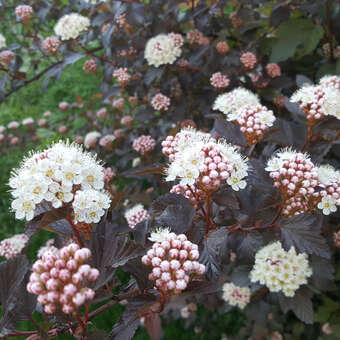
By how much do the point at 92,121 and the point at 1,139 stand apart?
0.77 metres

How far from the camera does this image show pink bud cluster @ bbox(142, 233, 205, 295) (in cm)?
87

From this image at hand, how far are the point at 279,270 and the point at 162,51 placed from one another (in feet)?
3.70

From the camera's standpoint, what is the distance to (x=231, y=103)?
61.6 inches

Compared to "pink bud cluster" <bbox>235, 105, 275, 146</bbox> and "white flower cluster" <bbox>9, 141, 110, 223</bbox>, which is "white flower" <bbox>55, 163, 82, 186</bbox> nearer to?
"white flower cluster" <bbox>9, 141, 110, 223</bbox>

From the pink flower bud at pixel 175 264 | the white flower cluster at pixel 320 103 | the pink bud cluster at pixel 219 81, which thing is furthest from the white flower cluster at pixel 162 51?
the pink flower bud at pixel 175 264

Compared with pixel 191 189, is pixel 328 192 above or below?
below

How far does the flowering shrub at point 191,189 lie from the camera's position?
93 cm

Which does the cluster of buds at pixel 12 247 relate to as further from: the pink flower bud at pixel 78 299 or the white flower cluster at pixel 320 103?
the white flower cluster at pixel 320 103

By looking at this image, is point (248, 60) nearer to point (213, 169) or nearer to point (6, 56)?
point (213, 169)

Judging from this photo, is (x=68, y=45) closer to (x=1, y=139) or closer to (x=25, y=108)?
(x=1, y=139)

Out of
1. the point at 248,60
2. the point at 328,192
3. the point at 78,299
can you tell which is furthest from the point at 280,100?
the point at 78,299

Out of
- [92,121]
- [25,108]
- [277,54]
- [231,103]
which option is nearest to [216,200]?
[231,103]

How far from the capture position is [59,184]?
0.95m

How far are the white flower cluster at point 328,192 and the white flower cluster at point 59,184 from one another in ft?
1.96
